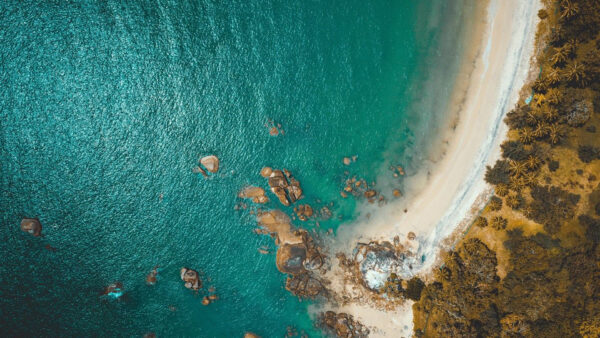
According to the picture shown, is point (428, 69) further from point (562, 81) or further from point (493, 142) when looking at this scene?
point (562, 81)

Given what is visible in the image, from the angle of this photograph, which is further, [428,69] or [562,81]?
[428,69]

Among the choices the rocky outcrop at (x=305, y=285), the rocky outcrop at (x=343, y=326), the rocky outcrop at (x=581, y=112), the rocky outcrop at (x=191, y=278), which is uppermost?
the rocky outcrop at (x=581, y=112)

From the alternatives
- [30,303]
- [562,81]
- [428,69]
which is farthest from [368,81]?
[30,303]

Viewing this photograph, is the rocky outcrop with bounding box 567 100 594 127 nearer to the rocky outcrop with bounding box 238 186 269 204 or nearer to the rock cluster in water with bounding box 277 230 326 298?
the rock cluster in water with bounding box 277 230 326 298

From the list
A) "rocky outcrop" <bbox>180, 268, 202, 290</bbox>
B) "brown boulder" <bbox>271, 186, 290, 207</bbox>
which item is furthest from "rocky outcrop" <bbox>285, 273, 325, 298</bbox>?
"rocky outcrop" <bbox>180, 268, 202, 290</bbox>

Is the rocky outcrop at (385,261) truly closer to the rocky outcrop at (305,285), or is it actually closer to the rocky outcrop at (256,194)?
the rocky outcrop at (305,285)

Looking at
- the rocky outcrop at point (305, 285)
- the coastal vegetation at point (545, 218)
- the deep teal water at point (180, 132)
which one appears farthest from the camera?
the rocky outcrop at point (305, 285)

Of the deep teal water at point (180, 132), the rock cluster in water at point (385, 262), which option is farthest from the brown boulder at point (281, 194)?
the rock cluster in water at point (385, 262)
